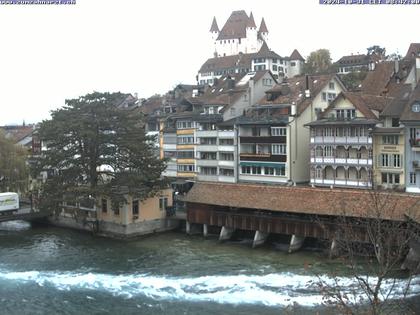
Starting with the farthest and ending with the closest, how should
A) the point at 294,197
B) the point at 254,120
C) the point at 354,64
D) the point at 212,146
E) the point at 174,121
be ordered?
1. the point at 354,64
2. the point at 174,121
3. the point at 212,146
4. the point at 254,120
5. the point at 294,197

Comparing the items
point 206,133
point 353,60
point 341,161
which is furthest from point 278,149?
point 353,60

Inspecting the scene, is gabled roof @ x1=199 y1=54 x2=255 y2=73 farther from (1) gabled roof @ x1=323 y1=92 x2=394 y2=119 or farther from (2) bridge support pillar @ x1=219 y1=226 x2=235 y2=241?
(2) bridge support pillar @ x1=219 y1=226 x2=235 y2=241

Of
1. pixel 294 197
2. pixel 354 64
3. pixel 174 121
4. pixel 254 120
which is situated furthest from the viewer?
pixel 354 64

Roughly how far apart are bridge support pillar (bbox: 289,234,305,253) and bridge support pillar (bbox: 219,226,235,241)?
6.83m

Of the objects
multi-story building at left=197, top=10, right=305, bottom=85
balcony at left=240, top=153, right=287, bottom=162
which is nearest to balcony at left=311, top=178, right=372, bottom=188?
balcony at left=240, top=153, right=287, bottom=162

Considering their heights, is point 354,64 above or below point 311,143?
above

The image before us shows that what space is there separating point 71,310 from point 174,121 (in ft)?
147

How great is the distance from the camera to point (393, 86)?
71875 millimetres

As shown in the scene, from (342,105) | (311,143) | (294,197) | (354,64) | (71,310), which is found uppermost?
(354,64)

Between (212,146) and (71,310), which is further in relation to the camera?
(212,146)

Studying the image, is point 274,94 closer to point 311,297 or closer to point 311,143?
point 311,143

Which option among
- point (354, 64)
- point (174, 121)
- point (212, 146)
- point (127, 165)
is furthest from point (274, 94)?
point (354, 64)

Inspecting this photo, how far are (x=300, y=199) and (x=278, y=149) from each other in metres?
17.7

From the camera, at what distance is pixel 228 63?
13225cm
